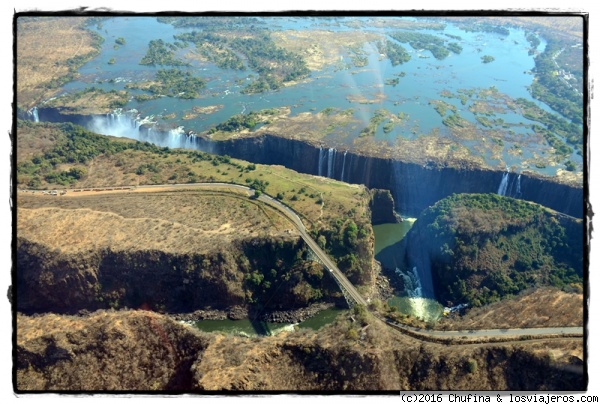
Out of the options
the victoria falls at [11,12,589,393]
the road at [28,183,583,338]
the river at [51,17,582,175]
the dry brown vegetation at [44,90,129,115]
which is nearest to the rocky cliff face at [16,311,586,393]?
the victoria falls at [11,12,589,393]

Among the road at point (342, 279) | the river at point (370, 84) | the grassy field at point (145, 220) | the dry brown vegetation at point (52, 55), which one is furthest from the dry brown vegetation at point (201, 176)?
the dry brown vegetation at point (52, 55)

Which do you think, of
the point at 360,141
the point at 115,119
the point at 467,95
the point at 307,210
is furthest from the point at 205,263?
the point at 467,95

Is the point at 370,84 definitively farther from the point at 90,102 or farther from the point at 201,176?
the point at 90,102

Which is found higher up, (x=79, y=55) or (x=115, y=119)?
(x=79, y=55)

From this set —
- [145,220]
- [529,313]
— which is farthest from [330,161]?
[529,313]

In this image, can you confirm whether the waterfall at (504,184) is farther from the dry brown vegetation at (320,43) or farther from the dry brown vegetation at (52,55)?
the dry brown vegetation at (52,55)

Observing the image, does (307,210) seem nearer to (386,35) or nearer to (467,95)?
(467,95)
